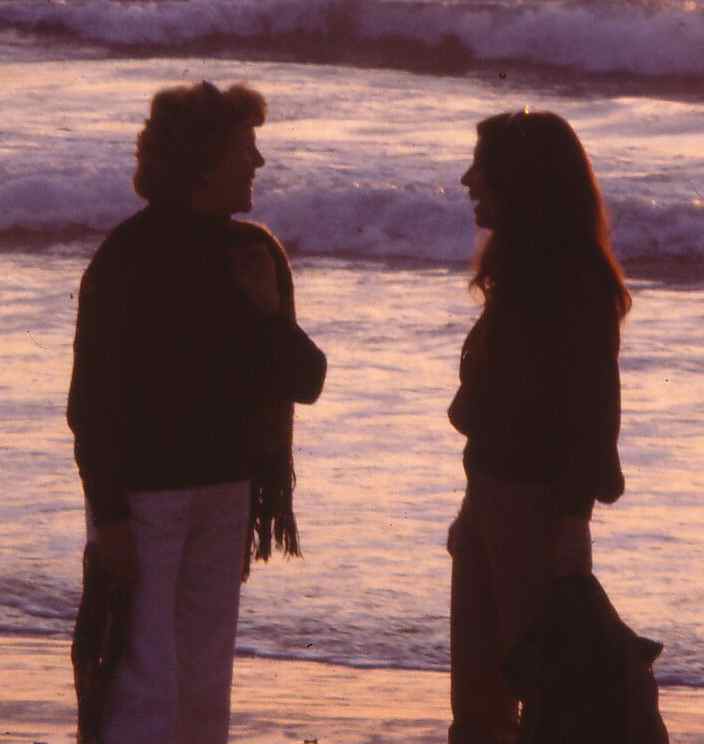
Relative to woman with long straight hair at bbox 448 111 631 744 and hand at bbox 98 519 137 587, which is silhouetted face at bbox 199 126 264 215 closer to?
woman with long straight hair at bbox 448 111 631 744

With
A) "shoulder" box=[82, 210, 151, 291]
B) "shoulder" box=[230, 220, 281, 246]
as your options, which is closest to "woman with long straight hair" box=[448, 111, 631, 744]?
"shoulder" box=[230, 220, 281, 246]

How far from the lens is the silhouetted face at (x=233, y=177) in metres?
3.57

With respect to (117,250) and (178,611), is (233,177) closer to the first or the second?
(117,250)

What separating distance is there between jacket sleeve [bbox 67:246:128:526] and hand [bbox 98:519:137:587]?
0.02 meters

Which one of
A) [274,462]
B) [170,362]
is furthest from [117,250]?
[274,462]

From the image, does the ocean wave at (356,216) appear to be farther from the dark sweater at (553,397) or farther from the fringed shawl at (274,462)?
the dark sweater at (553,397)

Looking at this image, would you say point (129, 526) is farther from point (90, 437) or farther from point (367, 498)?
point (367, 498)

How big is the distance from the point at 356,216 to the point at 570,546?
38.5ft

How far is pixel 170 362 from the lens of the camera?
360cm

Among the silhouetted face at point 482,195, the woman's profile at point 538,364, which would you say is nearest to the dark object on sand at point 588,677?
the woman's profile at point 538,364

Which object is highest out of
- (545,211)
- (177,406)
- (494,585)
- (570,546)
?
(545,211)

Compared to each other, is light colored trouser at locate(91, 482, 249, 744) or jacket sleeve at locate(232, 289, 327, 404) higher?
jacket sleeve at locate(232, 289, 327, 404)

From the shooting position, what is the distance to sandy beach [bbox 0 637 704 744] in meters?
4.63

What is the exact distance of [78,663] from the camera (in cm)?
371
